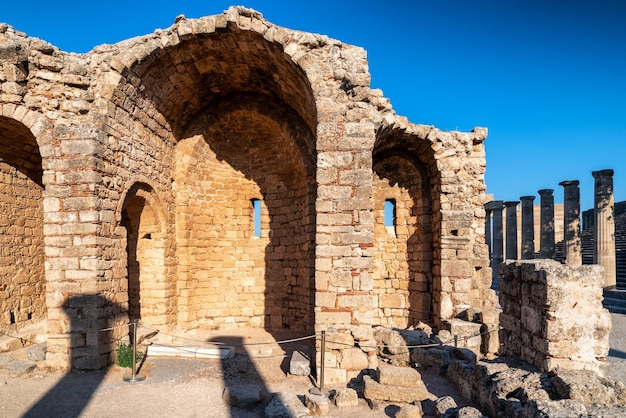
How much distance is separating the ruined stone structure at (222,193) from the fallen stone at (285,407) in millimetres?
1157

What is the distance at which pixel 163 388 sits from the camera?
20.6 feet

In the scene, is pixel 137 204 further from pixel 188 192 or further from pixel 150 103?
pixel 150 103

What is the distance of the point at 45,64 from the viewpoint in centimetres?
702

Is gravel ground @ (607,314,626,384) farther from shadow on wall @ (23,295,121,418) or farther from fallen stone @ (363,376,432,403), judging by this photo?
shadow on wall @ (23,295,121,418)

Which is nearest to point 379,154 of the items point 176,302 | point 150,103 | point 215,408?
point 150,103

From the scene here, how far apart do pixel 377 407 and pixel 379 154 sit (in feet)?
22.7

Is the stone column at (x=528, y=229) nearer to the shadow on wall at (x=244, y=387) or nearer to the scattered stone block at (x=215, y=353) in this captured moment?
the shadow on wall at (x=244, y=387)

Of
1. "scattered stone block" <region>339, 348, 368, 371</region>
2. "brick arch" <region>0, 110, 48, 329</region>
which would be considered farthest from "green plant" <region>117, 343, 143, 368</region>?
"scattered stone block" <region>339, 348, 368, 371</region>

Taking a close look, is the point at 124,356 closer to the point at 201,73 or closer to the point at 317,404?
the point at 317,404

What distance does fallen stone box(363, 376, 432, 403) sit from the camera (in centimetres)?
567

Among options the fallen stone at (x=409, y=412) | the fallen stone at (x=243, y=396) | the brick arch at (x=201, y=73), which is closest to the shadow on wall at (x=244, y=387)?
the fallen stone at (x=243, y=396)

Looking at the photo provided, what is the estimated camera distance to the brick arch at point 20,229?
832 centimetres

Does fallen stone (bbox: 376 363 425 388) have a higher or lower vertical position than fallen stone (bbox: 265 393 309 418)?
higher

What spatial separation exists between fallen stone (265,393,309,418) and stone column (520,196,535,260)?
19653 mm
